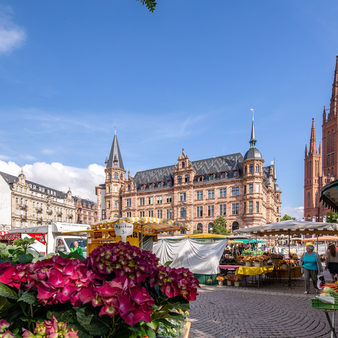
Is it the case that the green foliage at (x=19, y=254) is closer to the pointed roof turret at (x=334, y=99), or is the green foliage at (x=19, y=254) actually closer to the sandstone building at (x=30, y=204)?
the sandstone building at (x=30, y=204)

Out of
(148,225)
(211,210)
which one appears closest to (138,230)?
(148,225)

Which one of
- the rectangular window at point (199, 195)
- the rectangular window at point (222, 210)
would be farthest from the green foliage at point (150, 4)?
the rectangular window at point (199, 195)

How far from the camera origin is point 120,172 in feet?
211

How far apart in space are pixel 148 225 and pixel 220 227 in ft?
114

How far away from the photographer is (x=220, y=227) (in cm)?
4684

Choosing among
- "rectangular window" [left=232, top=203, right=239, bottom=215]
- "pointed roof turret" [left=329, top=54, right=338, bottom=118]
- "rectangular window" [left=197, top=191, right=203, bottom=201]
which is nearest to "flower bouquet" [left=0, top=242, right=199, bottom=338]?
"rectangular window" [left=232, top=203, right=239, bottom=215]

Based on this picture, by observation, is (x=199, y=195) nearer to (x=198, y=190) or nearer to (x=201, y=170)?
(x=198, y=190)

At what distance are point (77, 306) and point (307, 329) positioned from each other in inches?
262

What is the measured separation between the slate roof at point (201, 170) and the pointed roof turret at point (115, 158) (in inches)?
180

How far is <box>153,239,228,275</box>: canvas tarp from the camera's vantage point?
542 inches

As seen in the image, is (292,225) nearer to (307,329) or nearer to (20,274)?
(307,329)

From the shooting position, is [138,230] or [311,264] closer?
[311,264]

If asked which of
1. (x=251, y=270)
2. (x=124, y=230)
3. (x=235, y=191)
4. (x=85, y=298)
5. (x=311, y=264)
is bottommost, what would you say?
(x=251, y=270)

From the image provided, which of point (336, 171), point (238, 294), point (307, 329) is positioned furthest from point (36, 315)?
point (336, 171)
